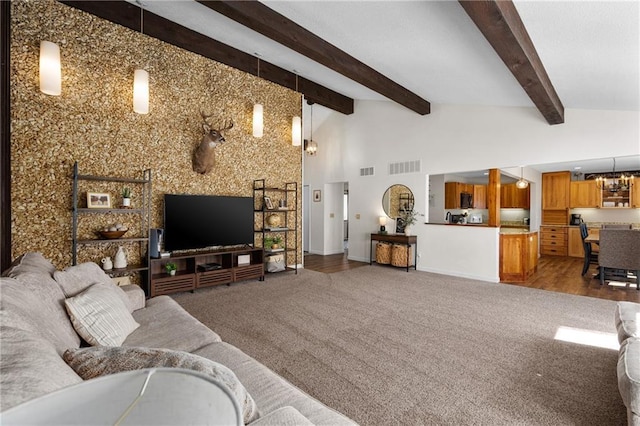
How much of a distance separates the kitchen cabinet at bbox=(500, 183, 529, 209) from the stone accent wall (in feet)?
24.4

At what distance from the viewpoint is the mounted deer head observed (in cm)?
485

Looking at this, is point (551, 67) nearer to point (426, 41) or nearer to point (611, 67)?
point (611, 67)

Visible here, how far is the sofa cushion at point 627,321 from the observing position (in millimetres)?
2143

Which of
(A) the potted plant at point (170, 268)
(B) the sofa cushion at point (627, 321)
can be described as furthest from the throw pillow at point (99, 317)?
(B) the sofa cushion at point (627, 321)

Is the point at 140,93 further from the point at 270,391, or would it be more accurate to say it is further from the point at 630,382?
the point at 630,382

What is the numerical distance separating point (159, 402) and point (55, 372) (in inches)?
22.8

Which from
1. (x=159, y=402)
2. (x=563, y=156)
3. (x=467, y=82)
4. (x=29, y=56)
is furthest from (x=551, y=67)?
(x=29, y=56)

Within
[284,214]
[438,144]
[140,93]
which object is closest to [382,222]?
[438,144]

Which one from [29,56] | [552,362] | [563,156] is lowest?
[552,362]

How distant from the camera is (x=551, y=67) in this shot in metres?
3.46

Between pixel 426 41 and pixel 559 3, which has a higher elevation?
pixel 426 41

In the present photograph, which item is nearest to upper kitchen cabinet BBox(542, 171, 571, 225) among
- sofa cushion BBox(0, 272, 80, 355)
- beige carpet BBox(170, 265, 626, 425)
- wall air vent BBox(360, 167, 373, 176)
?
beige carpet BBox(170, 265, 626, 425)

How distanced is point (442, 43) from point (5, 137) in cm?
496

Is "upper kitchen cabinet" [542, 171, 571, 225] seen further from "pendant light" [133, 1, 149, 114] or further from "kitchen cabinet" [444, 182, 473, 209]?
"pendant light" [133, 1, 149, 114]
